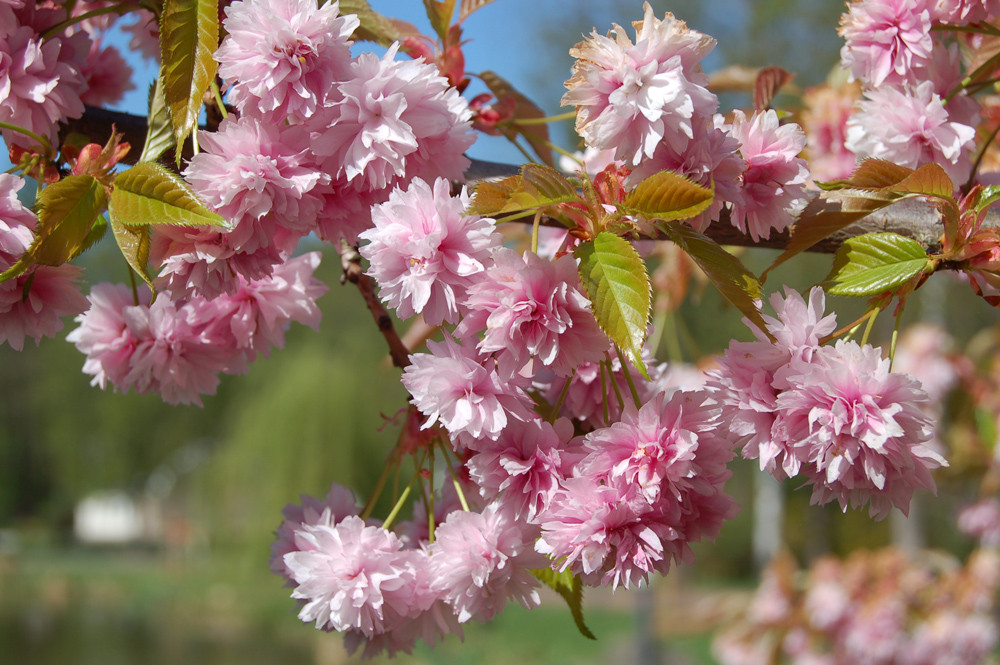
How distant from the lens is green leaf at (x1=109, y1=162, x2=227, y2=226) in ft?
0.95

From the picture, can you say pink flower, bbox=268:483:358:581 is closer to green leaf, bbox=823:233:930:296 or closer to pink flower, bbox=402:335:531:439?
pink flower, bbox=402:335:531:439

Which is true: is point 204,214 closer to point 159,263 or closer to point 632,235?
point 159,263

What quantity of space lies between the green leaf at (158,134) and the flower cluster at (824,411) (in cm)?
25

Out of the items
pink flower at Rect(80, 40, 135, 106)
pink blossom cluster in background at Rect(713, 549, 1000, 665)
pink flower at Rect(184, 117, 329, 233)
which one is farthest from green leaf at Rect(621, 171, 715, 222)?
pink blossom cluster in background at Rect(713, 549, 1000, 665)

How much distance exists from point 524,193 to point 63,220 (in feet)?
0.60

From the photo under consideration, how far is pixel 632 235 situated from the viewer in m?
0.33

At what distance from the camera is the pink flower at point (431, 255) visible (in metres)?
0.29

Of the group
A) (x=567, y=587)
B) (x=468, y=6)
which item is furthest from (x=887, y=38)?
(x=567, y=587)

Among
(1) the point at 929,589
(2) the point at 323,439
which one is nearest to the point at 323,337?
(2) the point at 323,439

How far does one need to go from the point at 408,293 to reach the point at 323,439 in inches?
253

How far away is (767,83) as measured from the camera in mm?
539

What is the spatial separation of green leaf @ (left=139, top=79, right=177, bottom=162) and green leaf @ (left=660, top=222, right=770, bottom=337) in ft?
0.70

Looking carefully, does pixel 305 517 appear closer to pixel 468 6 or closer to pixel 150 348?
pixel 150 348

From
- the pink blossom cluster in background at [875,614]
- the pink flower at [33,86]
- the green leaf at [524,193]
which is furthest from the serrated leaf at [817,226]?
the pink blossom cluster in background at [875,614]
